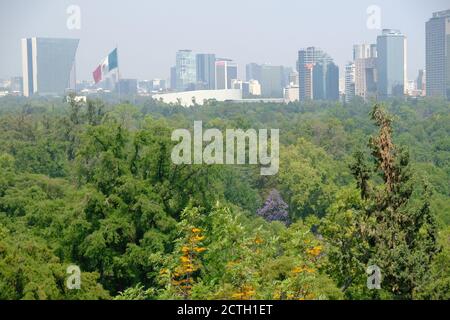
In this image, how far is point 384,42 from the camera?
56.8 metres

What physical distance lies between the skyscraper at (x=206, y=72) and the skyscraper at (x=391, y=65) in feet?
35.3

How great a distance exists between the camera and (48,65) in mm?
49125

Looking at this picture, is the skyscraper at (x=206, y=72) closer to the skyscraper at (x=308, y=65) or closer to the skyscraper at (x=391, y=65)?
the skyscraper at (x=308, y=65)

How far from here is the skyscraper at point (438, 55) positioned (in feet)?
201

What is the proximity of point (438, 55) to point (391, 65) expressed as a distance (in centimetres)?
512

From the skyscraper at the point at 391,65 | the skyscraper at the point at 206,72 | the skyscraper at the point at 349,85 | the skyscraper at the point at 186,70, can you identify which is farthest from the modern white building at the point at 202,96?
the skyscraper at the point at 349,85

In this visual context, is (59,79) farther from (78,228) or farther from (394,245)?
(394,245)

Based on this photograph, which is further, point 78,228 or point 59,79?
point 59,79

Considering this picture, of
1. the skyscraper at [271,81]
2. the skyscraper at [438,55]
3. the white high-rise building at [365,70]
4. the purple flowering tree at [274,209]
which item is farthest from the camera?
the skyscraper at [438,55]

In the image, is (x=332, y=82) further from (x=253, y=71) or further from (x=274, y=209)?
(x=274, y=209)

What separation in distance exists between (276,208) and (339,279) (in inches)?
660

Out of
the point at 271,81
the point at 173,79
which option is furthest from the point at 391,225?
the point at 271,81

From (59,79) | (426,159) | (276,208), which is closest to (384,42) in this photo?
(426,159)

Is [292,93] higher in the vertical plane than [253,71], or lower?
lower
